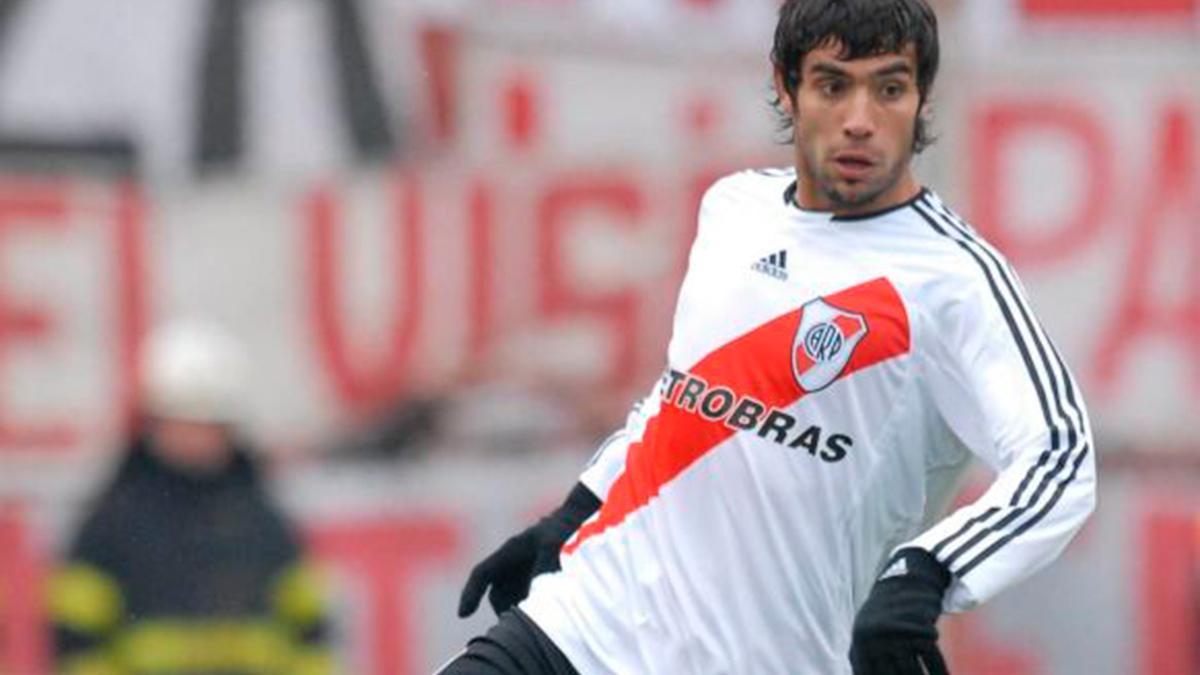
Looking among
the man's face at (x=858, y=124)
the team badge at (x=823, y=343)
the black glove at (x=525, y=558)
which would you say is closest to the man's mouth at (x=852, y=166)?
the man's face at (x=858, y=124)

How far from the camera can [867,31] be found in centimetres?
580

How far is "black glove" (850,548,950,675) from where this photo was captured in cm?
533

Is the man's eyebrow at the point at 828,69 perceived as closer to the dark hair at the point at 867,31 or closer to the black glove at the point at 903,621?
the dark hair at the point at 867,31

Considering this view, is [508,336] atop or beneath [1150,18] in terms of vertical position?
beneath

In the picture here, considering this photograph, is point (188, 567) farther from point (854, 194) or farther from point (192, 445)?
point (854, 194)

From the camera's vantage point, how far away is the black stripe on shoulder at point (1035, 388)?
215 inches

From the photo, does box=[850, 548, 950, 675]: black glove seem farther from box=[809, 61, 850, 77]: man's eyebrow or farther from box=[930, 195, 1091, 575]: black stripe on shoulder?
box=[809, 61, 850, 77]: man's eyebrow

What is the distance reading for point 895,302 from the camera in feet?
19.1

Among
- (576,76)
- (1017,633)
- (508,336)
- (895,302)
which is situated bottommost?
(1017,633)

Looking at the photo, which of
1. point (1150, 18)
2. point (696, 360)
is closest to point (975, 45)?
point (1150, 18)

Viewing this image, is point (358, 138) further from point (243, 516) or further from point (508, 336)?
point (243, 516)

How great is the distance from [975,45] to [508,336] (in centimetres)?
165

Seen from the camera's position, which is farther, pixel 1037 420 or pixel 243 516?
pixel 243 516

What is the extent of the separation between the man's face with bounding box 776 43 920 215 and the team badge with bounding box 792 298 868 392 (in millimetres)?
180
